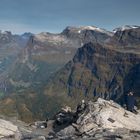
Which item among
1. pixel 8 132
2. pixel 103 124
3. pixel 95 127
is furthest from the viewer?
pixel 103 124

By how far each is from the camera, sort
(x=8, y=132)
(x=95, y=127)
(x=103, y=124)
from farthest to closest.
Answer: (x=103, y=124), (x=95, y=127), (x=8, y=132)

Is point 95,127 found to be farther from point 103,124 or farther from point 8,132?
point 8,132

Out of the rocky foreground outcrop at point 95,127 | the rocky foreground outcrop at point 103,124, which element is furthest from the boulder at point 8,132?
the rocky foreground outcrop at point 103,124

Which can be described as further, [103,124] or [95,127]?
[103,124]

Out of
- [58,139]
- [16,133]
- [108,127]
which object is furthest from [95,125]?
[16,133]

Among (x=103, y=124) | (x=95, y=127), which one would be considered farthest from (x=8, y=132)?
(x=103, y=124)

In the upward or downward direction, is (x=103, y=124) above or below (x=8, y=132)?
above

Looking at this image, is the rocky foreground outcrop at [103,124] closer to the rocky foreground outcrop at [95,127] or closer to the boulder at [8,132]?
the rocky foreground outcrop at [95,127]

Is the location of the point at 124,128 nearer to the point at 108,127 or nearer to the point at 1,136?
the point at 108,127

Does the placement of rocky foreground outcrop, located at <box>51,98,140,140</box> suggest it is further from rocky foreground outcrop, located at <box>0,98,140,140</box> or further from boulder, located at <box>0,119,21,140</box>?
boulder, located at <box>0,119,21,140</box>
